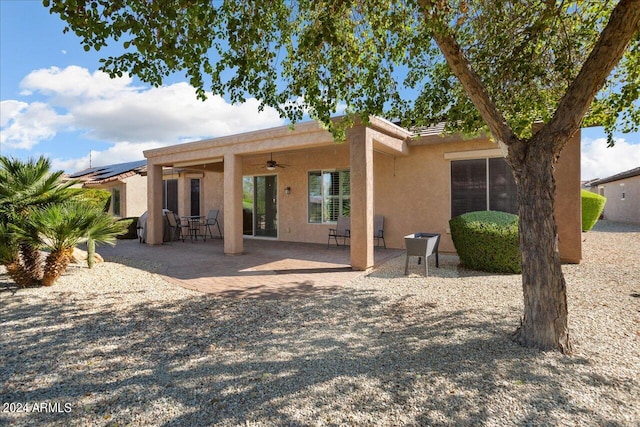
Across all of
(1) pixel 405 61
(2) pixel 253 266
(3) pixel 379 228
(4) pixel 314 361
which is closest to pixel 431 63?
(1) pixel 405 61

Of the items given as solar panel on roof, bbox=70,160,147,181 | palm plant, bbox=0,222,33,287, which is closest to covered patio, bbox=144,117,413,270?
palm plant, bbox=0,222,33,287

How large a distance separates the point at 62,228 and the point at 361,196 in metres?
5.79

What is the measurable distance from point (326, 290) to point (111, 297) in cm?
375

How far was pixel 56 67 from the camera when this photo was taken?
902cm

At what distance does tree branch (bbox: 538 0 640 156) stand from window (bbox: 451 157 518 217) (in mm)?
5891

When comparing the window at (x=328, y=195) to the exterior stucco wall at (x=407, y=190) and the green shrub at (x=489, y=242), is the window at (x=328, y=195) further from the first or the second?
the green shrub at (x=489, y=242)

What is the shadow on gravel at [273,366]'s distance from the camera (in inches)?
103

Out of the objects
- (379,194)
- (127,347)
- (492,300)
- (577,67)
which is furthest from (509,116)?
(127,347)

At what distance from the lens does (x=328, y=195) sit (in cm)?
1246

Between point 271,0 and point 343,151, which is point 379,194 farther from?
point 271,0

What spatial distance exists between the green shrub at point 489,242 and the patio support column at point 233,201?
607 cm

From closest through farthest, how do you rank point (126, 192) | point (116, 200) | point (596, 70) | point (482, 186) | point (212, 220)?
1. point (596, 70)
2. point (482, 186)
3. point (212, 220)
4. point (126, 192)
5. point (116, 200)

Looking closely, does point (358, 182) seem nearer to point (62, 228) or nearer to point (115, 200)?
point (62, 228)

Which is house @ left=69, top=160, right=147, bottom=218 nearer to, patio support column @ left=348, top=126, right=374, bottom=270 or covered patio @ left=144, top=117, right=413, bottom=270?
covered patio @ left=144, top=117, right=413, bottom=270
